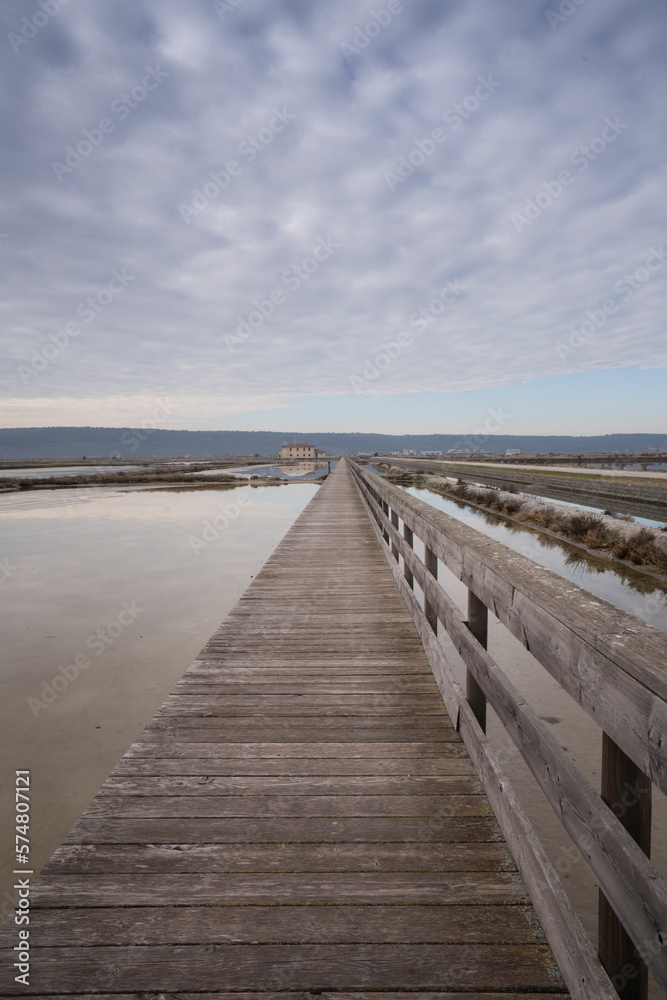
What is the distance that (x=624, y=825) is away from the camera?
117 cm

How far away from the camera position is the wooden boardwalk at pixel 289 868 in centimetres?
144

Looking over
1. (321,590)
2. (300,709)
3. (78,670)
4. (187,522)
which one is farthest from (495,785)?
(187,522)

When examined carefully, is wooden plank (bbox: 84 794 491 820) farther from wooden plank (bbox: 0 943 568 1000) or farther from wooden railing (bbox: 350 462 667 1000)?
wooden plank (bbox: 0 943 568 1000)

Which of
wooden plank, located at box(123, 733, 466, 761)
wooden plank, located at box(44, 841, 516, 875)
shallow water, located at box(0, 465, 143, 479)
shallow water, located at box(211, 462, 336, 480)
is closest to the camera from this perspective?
wooden plank, located at box(44, 841, 516, 875)

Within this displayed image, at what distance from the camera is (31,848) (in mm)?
2859

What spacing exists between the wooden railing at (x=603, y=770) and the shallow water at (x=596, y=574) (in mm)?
3332

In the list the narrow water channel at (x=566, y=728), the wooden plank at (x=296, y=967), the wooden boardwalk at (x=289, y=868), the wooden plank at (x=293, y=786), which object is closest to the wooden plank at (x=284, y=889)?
the wooden boardwalk at (x=289, y=868)

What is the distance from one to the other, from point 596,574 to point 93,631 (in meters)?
9.89

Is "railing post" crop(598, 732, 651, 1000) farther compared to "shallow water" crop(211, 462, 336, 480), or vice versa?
"shallow water" crop(211, 462, 336, 480)

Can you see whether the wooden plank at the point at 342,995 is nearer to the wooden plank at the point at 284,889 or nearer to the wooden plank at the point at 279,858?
the wooden plank at the point at 284,889

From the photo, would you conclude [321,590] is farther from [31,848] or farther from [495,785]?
[495,785]

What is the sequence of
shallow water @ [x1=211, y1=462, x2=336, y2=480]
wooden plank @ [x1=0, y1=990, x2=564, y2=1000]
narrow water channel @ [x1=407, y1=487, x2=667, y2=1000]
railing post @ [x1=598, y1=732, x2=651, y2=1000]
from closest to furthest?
railing post @ [x1=598, y1=732, x2=651, y2=1000], wooden plank @ [x1=0, y1=990, x2=564, y2=1000], narrow water channel @ [x1=407, y1=487, x2=667, y2=1000], shallow water @ [x1=211, y1=462, x2=336, y2=480]

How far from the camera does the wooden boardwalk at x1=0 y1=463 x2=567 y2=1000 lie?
1439 millimetres

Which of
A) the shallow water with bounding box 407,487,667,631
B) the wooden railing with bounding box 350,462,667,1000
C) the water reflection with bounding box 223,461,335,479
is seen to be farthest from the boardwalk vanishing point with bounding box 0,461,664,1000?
the water reflection with bounding box 223,461,335,479
